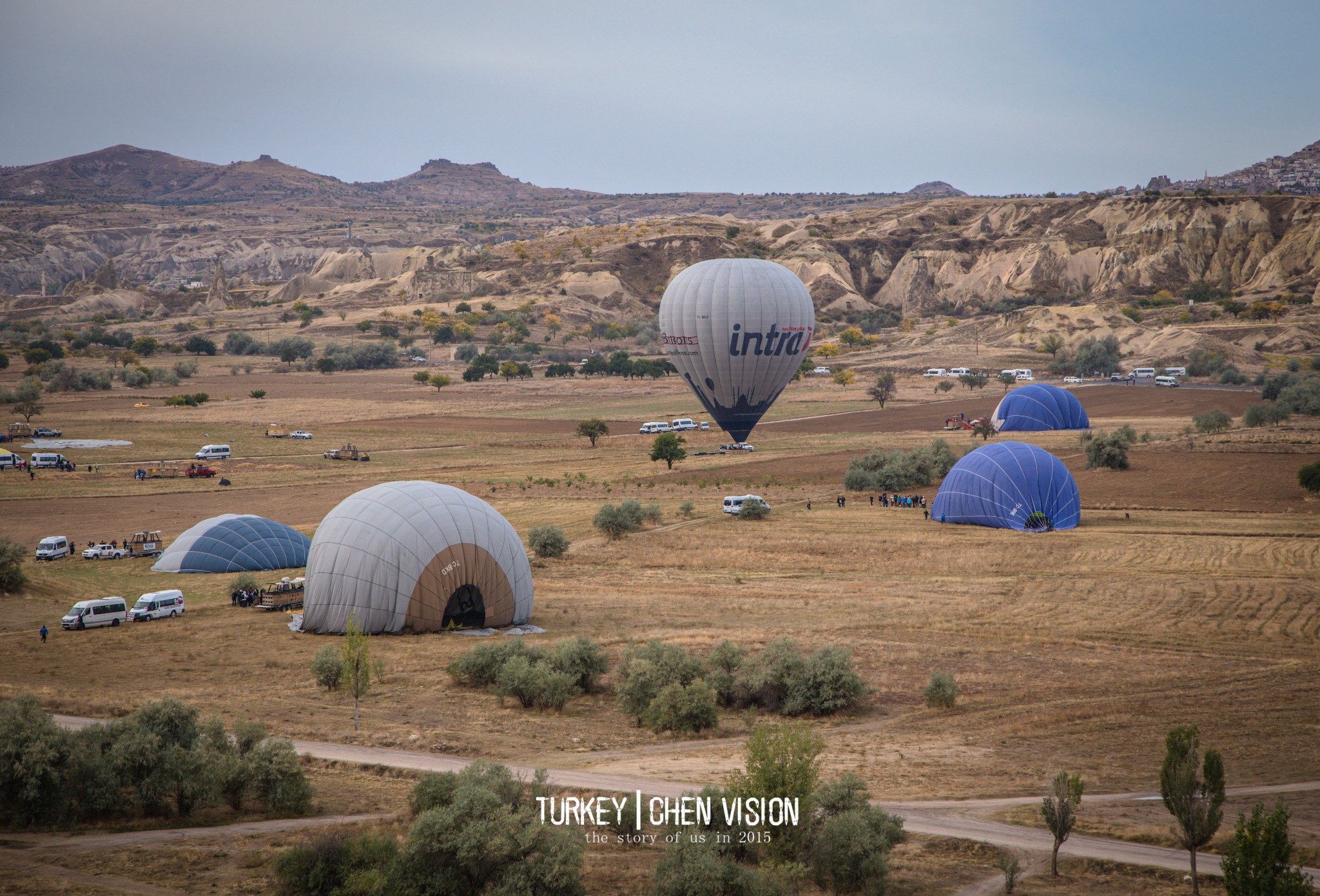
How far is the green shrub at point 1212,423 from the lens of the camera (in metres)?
71.8

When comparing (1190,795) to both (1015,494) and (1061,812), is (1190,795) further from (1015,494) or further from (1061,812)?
(1015,494)

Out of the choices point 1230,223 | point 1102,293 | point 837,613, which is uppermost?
point 1230,223

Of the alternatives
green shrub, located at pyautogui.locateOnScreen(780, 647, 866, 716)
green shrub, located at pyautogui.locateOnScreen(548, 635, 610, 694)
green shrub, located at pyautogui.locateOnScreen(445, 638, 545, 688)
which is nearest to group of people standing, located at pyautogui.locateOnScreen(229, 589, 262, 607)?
green shrub, located at pyautogui.locateOnScreen(445, 638, 545, 688)

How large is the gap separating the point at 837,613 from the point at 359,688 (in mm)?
16222

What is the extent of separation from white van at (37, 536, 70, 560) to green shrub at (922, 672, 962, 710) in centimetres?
3424

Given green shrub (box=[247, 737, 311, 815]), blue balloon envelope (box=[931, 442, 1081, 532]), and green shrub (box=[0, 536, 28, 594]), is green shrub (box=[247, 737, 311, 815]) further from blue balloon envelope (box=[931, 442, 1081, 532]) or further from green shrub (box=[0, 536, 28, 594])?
blue balloon envelope (box=[931, 442, 1081, 532])

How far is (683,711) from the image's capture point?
74.2 ft

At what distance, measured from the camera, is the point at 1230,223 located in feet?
520

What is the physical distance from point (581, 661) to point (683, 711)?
431cm

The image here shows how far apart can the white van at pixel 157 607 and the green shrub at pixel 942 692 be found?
23.0 m

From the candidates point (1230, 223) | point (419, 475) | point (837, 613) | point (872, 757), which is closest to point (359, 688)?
point (872, 757)

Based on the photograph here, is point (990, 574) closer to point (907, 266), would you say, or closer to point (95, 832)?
point (95, 832)

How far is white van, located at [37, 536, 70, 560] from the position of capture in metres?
42.0

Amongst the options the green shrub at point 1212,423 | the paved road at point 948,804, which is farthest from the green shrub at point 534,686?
the green shrub at point 1212,423
